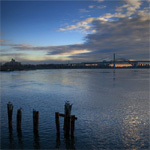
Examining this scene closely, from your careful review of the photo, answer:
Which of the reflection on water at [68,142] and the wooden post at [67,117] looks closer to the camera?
the reflection on water at [68,142]

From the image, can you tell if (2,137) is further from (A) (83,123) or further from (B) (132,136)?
(B) (132,136)

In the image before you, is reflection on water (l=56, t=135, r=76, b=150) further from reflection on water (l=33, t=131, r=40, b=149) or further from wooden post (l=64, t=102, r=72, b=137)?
reflection on water (l=33, t=131, r=40, b=149)

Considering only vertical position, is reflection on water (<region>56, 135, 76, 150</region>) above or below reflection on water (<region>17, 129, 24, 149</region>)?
below

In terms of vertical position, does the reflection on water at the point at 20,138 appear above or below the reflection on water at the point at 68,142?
above

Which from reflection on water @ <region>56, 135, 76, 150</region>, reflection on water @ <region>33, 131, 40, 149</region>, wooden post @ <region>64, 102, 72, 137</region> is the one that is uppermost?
wooden post @ <region>64, 102, 72, 137</region>

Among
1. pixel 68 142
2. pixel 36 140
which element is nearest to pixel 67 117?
pixel 68 142

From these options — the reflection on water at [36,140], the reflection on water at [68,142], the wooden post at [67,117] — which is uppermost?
the wooden post at [67,117]

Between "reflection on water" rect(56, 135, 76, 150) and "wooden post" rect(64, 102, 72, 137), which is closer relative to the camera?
"reflection on water" rect(56, 135, 76, 150)

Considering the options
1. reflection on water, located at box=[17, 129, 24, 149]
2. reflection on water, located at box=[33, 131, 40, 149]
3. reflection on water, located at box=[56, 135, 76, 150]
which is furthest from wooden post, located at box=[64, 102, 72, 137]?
reflection on water, located at box=[17, 129, 24, 149]

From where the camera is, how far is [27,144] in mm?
7145

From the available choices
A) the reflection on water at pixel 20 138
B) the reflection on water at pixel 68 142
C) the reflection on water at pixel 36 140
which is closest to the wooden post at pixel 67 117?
the reflection on water at pixel 68 142

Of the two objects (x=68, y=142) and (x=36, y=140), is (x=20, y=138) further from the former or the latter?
(x=68, y=142)

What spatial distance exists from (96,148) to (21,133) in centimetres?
363

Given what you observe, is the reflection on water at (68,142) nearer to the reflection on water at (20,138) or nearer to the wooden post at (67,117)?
the wooden post at (67,117)
